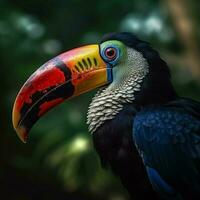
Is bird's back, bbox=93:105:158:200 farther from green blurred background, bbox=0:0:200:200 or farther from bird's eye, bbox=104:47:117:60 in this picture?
green blurred background, bbox=0:0:200:200

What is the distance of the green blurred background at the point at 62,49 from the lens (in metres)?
7.98

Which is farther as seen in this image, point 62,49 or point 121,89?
point 62,49

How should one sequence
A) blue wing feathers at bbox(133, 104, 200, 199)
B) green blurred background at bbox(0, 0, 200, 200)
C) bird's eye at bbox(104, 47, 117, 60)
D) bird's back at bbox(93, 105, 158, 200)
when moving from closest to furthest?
blue wing feathers at bbox(133, 104, 200, 199) < bird's back at bbox(93, 105, 158, 200) < bird's eye at bbox(104, 47, 117, 60) < green blurred background at bbox(0, 0, 200, 200)

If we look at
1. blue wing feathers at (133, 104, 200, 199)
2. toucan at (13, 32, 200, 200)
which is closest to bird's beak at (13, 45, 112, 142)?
toucan at (13, 32, 200, 200)

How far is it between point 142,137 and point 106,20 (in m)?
7.43

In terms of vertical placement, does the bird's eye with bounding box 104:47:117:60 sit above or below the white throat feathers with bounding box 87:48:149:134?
above

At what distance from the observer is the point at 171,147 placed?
385 centimetres

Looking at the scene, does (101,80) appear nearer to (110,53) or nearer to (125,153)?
(110,53)

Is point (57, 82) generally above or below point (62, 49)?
below

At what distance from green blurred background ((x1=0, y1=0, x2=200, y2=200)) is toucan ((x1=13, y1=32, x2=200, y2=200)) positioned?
2.83 meters

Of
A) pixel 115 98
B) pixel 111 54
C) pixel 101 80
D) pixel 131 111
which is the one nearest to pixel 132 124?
pixel 131 111

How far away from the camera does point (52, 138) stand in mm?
8422

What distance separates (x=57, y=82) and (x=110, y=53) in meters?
0.39

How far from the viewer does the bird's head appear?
155 inches
